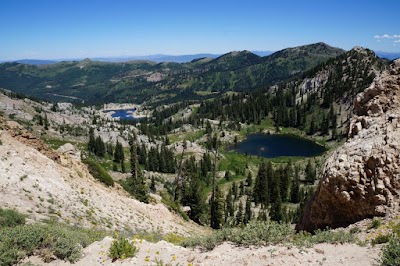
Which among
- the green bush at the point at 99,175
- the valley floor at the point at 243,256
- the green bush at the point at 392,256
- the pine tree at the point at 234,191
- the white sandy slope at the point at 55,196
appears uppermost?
the green bush at the point at 392,256

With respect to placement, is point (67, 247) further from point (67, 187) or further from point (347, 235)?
point (67, 187)

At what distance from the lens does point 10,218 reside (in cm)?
1964

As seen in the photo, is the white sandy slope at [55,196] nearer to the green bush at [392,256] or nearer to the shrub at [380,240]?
the shrub at [380,240]

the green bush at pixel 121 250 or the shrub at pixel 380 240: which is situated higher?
the shrub at pixel 380 240

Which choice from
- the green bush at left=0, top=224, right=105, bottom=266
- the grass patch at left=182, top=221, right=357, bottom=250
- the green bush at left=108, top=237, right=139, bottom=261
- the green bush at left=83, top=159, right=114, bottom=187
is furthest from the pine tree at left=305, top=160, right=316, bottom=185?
the green bush at left=0, top=224, right=105, bottom=266

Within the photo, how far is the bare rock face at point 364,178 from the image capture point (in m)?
18.6

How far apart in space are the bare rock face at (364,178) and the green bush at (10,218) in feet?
68.4

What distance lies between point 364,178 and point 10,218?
23089 mm

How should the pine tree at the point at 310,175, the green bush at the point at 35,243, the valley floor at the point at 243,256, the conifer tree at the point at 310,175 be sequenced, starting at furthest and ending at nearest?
the conifer tree at the point at 310,175
the pine tree at the point at 310,175
the green bush at the point at 35,243
the valley floor at the point at 243,256

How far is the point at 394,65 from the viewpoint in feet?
89.8

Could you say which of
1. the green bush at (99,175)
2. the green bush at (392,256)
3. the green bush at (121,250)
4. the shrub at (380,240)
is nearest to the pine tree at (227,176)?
the green bush at (99,175)

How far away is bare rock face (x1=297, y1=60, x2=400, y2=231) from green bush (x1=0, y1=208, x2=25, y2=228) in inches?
821

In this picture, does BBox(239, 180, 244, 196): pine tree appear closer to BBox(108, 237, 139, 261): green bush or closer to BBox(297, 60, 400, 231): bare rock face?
BBox(297, 60, 400, 231): bare rock face

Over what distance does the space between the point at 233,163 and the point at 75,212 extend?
174002 millimetres
